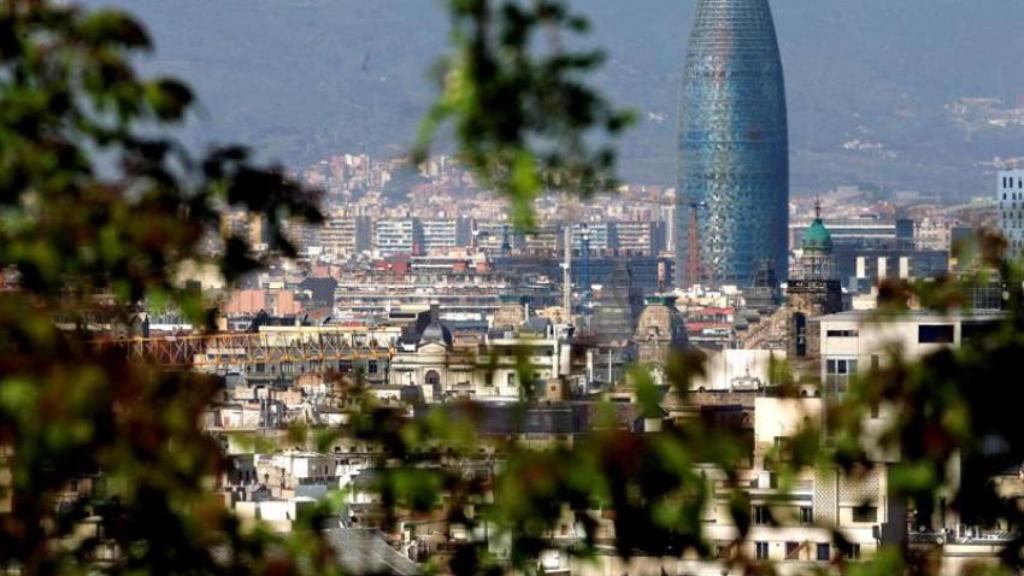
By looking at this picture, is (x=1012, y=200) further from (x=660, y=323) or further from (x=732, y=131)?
(x=732, y=131)

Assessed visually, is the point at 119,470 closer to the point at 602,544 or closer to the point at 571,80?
the point at 571,80

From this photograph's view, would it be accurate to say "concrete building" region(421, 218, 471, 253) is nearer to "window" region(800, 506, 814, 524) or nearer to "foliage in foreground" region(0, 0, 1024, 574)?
"window" region(800, 506, 814, 524)

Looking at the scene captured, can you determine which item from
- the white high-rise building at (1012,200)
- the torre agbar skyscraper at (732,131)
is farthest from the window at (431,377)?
the torre agbar skyscraper at (732,131)

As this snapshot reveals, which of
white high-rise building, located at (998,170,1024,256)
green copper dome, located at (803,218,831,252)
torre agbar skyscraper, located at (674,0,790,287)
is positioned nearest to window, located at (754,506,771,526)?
green copper dome, located at (803,218,831,252)

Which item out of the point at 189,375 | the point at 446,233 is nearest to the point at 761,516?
the point at 189,375

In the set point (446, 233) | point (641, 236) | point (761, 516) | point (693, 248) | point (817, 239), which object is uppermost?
point (761, 516)

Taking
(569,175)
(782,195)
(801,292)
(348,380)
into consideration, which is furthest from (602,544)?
(782,195)

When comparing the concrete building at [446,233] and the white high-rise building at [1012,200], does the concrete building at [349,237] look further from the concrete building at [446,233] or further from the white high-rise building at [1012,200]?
the white high-rise building at [1012,200]
